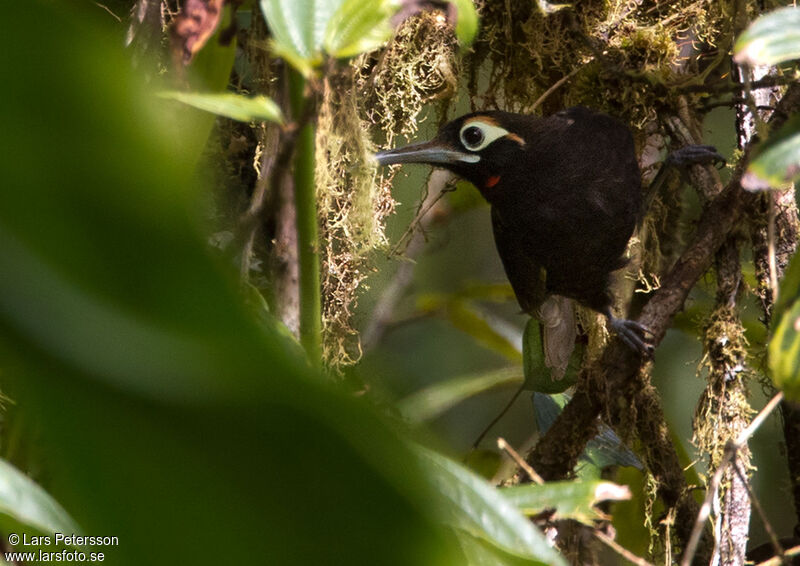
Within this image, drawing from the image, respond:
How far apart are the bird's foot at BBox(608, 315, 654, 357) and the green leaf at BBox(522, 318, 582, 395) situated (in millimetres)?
203

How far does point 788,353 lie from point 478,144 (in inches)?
67.1

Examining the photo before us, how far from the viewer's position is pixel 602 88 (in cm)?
282

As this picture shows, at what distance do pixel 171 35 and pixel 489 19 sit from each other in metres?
1.81

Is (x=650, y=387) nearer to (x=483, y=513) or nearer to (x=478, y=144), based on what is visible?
(x=478, y=144)

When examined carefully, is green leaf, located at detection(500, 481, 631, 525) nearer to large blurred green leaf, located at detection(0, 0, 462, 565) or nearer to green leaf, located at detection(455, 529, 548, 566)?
green leaf, located at detection(455, 529, 548, 566)

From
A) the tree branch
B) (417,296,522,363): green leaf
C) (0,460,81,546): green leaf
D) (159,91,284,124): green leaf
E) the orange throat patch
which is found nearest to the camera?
(0,460,81,546): green leaf

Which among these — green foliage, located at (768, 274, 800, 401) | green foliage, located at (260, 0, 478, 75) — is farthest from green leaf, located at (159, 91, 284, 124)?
green foliage, located at (768, 274, 800, 401)

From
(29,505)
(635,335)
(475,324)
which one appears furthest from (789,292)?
(475,324)

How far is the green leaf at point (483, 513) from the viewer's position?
822 millimetres

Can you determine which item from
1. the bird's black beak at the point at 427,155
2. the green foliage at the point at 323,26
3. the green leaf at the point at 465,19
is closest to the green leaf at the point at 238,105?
the green foliage at the point at 323,26

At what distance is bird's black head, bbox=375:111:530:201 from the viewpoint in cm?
273

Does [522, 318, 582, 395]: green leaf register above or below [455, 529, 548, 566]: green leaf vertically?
above

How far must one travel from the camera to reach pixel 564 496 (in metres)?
1.19

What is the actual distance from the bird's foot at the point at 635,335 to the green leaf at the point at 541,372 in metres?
0.20
